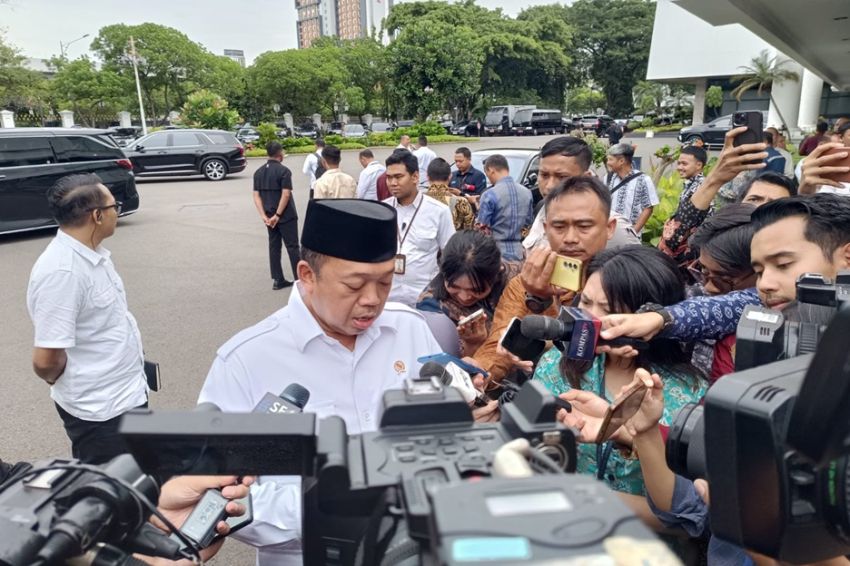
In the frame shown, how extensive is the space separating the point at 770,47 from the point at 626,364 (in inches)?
1363

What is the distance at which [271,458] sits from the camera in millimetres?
751

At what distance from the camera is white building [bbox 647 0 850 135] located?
864cm

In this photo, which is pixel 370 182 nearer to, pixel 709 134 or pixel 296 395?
pixel 296 395

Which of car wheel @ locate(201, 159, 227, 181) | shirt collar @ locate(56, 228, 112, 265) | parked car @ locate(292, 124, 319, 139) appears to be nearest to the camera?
shirt collar @ locate(56, 228, 112, 265)

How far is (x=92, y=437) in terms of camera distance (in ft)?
9.54

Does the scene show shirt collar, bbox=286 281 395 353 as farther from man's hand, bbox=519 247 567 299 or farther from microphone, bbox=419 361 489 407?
man's hand, bbox=519 247 567 299

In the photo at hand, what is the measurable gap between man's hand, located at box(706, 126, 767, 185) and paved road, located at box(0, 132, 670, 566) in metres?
3.01

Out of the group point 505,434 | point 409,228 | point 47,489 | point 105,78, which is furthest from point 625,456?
point 105,78

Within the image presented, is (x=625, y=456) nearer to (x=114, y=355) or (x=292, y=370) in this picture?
(x=292, y=370)

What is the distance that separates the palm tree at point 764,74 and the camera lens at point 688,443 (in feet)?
103

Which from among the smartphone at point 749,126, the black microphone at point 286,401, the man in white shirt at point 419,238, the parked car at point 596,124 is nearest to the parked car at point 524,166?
the man in white shirt at point 419,238

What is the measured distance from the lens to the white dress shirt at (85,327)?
8.94 ft

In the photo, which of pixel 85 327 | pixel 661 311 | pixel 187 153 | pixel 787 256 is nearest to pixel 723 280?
pixel 787 256

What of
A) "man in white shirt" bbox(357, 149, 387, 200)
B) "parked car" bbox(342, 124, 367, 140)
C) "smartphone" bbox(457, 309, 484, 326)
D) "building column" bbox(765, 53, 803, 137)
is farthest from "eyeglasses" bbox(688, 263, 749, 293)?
"building column" bbox(765, 53, 803, 137)
